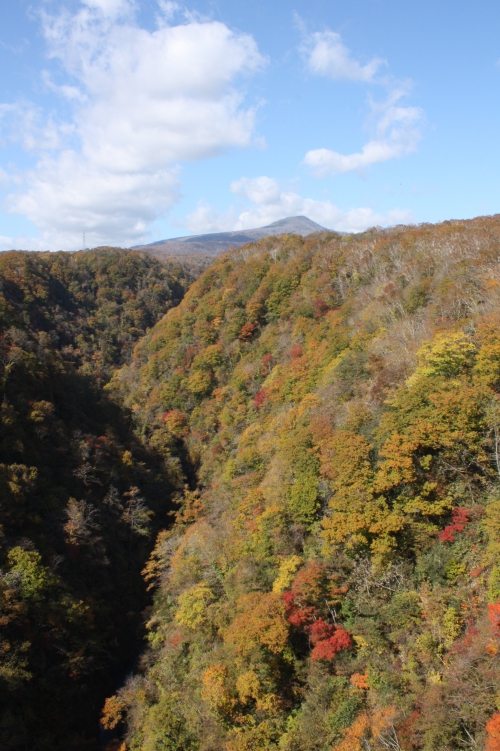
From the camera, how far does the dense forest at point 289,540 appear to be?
17969 millimetres

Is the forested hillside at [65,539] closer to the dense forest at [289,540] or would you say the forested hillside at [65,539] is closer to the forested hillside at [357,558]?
the dense forest at [289,540]

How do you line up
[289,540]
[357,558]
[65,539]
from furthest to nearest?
[65,539]
[289,540]
[357,558]

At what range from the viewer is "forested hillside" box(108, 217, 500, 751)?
16.9m

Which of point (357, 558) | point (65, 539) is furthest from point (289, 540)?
point (65, 539)

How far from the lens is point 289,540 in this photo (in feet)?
82.9

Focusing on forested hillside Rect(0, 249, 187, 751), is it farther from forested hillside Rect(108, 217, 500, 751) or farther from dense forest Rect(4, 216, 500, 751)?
forested hillside Rect(108, 217, 500, 751)

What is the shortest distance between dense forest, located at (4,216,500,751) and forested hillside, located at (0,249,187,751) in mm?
157

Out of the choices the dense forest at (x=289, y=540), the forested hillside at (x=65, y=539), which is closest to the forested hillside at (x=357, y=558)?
the dense forest at (x=289, y=540)

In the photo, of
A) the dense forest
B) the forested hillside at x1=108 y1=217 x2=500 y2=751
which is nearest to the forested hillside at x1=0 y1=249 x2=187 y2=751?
the dense forest

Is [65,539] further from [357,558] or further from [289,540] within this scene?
[357,558]

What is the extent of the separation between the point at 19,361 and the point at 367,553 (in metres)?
35.1

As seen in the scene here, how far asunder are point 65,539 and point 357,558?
21.5m

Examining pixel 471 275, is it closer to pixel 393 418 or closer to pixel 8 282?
pixel 393 418

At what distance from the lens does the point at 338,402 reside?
103 feet
